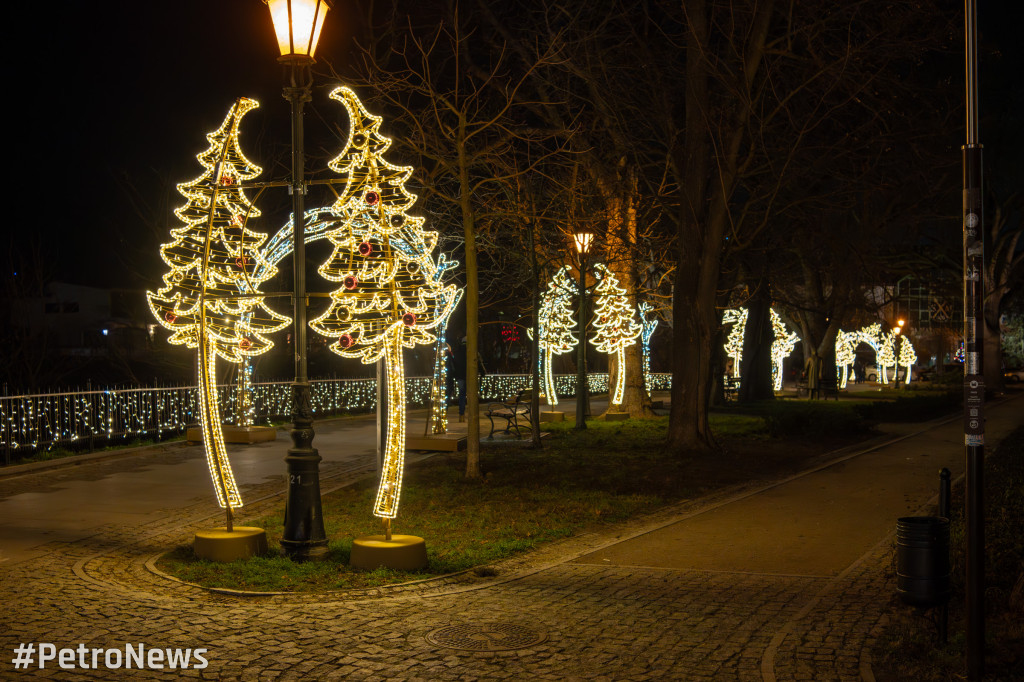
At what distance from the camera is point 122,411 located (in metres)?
17.9

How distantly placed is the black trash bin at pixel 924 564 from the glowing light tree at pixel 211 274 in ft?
20.4

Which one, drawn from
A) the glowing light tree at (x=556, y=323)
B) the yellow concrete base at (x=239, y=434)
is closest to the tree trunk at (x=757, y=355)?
the glowing light tree at (x=556, y=323)

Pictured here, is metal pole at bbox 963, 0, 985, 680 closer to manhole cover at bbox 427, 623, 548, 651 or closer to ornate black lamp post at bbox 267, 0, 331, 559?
manhole cover at bbox 427, 623, 548, 651

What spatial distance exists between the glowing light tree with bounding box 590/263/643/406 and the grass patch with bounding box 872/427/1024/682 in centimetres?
1516

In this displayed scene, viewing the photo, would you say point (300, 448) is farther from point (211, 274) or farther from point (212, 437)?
point (211, 274)

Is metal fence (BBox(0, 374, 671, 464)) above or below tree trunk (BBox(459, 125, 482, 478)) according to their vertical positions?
below

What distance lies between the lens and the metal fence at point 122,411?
15.6 m

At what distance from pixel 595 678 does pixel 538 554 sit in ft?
12.2

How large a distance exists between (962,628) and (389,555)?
15.4 ft

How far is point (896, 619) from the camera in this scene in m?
6.89

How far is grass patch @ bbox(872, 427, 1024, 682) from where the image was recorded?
5684mm

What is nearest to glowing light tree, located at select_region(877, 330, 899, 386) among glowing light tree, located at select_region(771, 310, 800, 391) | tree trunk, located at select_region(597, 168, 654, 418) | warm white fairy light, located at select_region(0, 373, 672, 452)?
glowing light tree, located at select_region(771, 310, 800, 391)

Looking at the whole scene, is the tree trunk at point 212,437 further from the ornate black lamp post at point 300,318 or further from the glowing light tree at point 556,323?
the glowing light tree at point 556,323

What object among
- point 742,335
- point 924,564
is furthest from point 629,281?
point 924,564
